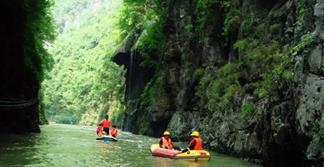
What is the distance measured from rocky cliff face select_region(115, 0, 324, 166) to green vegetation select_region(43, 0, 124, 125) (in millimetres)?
18381

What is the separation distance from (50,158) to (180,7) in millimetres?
22560

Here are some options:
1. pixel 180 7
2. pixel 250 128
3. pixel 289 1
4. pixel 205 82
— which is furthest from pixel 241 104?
pixel 180 7

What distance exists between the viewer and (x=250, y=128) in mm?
18922

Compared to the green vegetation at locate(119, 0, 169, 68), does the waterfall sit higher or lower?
lower

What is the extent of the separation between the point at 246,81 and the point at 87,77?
263 feet

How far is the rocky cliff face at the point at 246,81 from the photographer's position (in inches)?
496

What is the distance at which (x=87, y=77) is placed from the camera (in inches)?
3917

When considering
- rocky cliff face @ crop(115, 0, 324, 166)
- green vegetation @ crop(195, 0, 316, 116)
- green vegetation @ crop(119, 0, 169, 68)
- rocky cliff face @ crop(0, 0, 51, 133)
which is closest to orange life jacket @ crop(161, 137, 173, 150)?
rocky cliff face @ crop(115, 0, 324, 166)

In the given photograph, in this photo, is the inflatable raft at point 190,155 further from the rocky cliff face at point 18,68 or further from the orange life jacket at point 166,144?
the rocky cliff face at point 18,68

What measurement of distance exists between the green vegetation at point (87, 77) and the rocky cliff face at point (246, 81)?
18381 mm

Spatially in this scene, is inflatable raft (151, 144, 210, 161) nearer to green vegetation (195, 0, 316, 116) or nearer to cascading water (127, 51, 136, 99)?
green vegetation (195, 0, 316, 116)

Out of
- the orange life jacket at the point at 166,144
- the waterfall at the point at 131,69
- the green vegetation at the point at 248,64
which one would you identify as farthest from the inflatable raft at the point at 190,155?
the waterfall at the point at 131,69

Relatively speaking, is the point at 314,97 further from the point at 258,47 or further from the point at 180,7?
the point at 180,7

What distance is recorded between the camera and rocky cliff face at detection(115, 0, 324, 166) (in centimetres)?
1260
